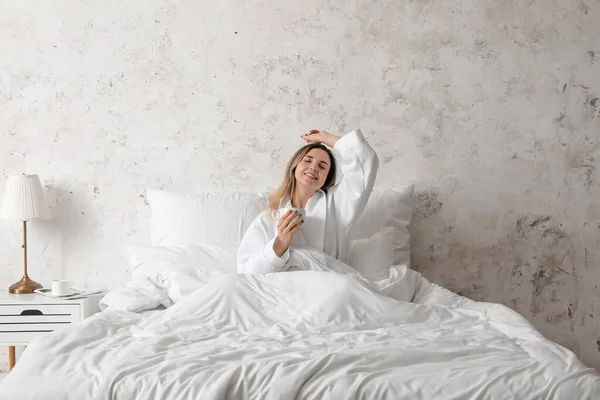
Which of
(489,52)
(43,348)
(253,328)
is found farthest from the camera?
(489,52)

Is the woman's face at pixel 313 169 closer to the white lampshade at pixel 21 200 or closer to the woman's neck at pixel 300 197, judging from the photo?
the woman's neck at pixel 300 197

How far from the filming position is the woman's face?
3008mm

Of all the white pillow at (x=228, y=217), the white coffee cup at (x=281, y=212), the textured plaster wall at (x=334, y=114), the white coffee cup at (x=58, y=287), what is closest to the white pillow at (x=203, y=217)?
the white pillow at (x=228, y=217)

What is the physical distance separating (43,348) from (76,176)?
1622 mm

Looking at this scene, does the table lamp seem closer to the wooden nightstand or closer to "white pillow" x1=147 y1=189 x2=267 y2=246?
the wooden nightstand

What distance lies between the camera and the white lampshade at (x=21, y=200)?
330cm

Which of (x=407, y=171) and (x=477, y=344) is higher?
(x=407, y=171)

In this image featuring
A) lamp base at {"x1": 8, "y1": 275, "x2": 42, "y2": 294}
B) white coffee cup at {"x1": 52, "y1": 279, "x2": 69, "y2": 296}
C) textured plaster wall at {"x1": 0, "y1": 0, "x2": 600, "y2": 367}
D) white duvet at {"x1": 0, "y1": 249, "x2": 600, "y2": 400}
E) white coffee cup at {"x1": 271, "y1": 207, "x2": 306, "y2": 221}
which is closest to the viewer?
white duvet at {"x1": 0, "y1": 249, "x2": 600, "y2": 400}

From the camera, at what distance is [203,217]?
327 cm

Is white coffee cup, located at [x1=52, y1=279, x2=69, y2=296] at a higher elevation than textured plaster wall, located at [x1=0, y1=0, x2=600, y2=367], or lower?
lower

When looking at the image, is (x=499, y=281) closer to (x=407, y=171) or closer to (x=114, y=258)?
(x=407, y=171)

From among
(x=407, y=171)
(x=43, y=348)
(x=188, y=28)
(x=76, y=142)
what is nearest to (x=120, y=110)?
(x=76, y=142)

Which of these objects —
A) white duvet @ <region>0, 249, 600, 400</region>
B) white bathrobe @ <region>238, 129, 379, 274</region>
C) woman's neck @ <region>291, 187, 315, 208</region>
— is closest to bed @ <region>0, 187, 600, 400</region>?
white duvet @ <region>0, 249, 600, 400</region>

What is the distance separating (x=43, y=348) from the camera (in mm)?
2037
